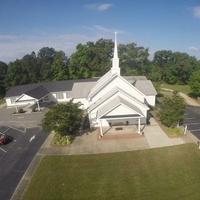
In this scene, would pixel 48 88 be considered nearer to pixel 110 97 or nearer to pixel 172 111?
pixel 110 97

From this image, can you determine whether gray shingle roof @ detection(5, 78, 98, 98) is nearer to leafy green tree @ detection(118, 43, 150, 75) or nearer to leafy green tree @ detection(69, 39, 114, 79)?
leafy green tree @ detection(69, 39, 114, 79)

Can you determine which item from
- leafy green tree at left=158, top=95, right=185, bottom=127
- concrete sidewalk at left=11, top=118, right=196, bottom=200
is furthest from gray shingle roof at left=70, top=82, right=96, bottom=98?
leafy green tree at left=158, top=95, right=185, bottom=127

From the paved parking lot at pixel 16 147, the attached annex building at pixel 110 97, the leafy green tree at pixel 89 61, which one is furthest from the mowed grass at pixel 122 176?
the leafy green tree at pixel 89 61

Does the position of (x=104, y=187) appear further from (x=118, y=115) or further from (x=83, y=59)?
(x=83, y=59)

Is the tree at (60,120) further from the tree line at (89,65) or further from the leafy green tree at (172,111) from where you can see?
the tree line at (89,65)

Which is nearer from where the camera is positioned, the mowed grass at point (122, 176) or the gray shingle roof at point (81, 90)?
the mowed grass at point (122, 176)

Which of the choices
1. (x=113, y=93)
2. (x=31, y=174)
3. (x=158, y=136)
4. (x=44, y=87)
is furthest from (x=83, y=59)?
(x=31, y=174)
